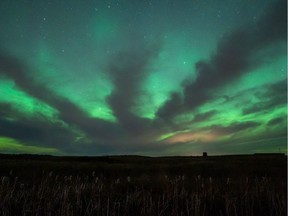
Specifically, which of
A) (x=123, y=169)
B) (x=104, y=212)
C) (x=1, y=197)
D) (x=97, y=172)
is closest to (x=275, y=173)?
(x=123, y=169)

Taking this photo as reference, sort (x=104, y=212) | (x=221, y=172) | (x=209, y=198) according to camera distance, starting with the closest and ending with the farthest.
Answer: (x=104, y=212) → (x=209, y=198) → (x=221, y=172)

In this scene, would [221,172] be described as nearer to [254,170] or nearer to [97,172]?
[254,170]

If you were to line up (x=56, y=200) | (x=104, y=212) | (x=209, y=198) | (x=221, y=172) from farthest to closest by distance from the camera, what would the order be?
(x=221, y=172) < (x=209, y=198) < (x=56, y=200) < (x=104, y=212)

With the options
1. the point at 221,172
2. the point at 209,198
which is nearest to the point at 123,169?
the point at 221,172

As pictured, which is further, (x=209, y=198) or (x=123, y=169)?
(x=123, y=169)

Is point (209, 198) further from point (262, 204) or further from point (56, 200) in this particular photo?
point (56, 200)

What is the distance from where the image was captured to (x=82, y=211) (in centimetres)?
1136

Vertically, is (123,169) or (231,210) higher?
(123,169)

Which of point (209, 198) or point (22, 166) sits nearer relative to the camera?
point (209, 198)

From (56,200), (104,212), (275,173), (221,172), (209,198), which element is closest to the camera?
(104,212)

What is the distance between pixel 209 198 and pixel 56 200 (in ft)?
20.9

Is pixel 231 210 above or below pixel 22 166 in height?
below

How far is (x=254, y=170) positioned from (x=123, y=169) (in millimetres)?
13680

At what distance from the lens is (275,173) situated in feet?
93.8
